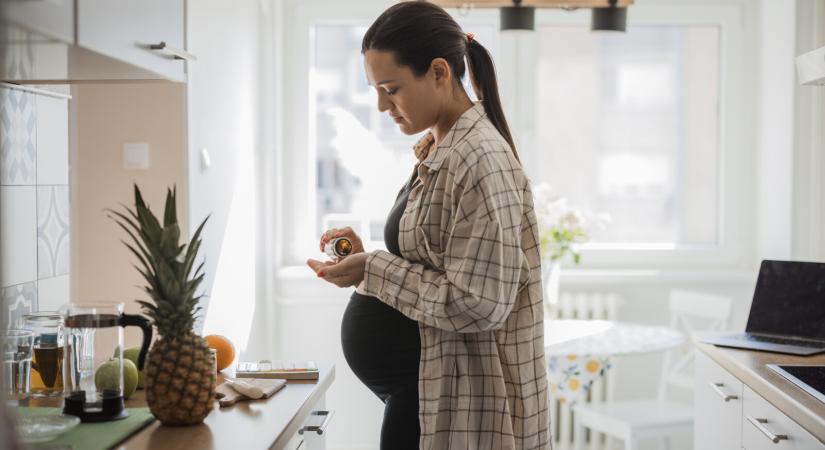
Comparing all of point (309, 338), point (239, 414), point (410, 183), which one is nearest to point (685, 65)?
point (309, 338)

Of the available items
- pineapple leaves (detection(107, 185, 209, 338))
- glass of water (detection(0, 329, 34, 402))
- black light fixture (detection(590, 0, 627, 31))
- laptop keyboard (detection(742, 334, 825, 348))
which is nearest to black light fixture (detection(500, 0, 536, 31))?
black light fixture (detection(590, 0, 627, 31))

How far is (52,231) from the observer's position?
1.78 meters

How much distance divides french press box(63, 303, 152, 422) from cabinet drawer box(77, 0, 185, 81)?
39cm

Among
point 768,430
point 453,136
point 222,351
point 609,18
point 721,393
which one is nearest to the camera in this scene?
point 453,136

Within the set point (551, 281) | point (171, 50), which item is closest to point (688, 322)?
point (551, 281)

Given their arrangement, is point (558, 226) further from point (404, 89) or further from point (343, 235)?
point (404, 89)

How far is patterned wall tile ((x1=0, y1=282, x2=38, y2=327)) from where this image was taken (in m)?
1.59

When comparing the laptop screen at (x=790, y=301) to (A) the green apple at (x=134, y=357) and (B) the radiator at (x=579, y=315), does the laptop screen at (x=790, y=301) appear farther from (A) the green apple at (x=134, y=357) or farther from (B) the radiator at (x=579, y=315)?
(A) the green apple at (x=134, y=357)

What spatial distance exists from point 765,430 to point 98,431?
1227 mm

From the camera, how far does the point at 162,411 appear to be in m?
1.31

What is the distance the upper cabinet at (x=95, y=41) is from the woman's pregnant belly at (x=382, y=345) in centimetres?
56

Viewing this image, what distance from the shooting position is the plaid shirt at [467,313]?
4.42 ft

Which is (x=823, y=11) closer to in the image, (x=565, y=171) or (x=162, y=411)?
(x=565, y=171)

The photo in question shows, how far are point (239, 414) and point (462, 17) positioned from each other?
97.0 inches
